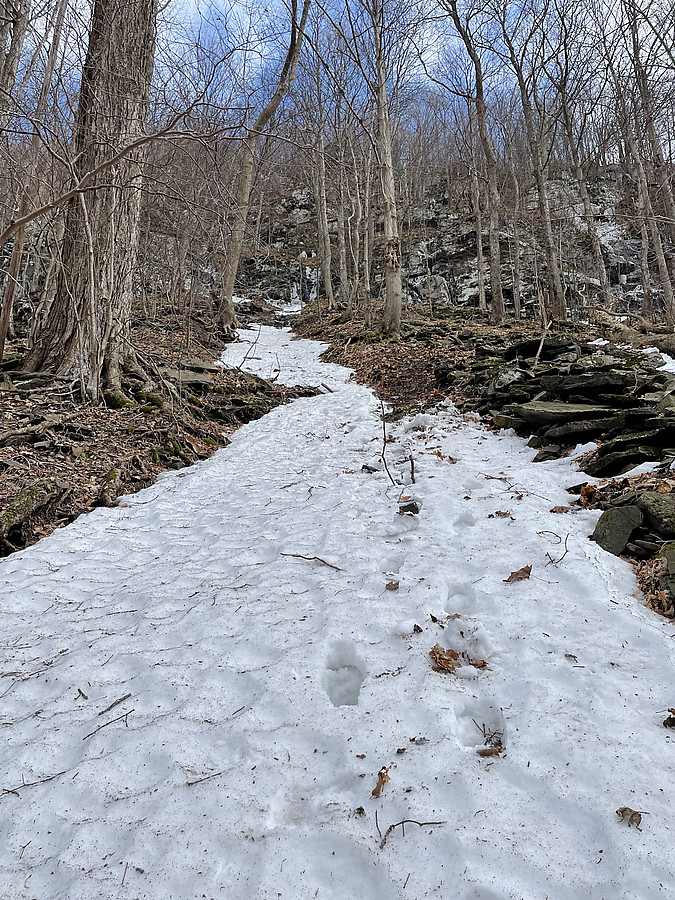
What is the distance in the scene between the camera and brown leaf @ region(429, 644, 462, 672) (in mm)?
2178

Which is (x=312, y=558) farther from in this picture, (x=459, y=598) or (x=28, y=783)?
(x=28, y=783)

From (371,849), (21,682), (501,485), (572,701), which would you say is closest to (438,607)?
(572,701)

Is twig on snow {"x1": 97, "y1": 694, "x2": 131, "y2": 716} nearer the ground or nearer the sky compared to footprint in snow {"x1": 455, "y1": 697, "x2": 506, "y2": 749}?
nearer the ground

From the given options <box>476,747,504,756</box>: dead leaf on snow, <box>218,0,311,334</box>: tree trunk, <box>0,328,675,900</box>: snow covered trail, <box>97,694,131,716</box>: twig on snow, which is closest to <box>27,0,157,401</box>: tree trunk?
<box>0,328,675,900</box>: snow covered trail

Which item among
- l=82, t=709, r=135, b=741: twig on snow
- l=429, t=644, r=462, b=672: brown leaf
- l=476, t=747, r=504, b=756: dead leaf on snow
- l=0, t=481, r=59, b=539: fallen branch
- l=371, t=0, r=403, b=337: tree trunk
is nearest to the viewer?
l=476, t=747, r=504, b=756: dead leaf on snow

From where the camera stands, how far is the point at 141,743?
6.12 ft

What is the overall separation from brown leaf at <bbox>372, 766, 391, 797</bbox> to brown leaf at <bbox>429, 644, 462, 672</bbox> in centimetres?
58

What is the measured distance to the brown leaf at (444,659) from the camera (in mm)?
2178

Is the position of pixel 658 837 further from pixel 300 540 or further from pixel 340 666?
pixel 300 540

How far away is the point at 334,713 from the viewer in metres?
1.99

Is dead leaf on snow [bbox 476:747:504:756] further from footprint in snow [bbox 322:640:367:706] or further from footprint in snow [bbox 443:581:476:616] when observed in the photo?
footprint in snow [bbox 443:581:476:616]

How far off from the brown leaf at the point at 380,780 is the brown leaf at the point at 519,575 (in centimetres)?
142

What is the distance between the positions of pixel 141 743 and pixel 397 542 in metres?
2.03

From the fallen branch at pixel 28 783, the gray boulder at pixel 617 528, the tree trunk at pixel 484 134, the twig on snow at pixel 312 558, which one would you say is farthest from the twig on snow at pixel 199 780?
the tree trunk at pixel 484 134
